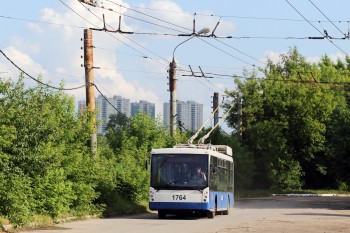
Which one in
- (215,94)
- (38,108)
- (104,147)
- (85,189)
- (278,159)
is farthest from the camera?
(278,159)

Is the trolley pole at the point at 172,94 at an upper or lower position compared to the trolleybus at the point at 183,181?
upper

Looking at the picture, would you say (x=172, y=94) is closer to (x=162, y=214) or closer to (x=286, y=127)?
(x=162, y=214)

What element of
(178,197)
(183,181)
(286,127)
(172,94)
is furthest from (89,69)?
(286,127)

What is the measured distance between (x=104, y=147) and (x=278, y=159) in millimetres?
44558

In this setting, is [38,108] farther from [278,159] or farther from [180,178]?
[278,159]

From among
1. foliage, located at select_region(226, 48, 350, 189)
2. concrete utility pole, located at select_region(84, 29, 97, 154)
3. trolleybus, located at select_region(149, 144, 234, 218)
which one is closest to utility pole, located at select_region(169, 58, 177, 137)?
trolleybus, located at select_region(149, 144, 234, 218)

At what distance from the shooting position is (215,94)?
6625 cm

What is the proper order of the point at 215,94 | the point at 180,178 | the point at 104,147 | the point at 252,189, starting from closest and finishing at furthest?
the point at 180,178, the point at 104,147, the point at 215,94, the point at 252,189

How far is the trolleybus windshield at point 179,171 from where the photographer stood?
31250mm

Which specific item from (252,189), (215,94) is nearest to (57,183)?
(215,94)

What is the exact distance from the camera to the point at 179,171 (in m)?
31.5

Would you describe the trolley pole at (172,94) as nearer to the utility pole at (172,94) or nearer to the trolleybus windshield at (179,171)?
the utility pole at (172,94)

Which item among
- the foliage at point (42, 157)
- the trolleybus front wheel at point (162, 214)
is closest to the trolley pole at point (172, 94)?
the trolleybus front wheel at point (162, 214)

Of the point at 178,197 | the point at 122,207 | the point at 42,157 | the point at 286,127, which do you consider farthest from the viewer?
the point at 286,127
